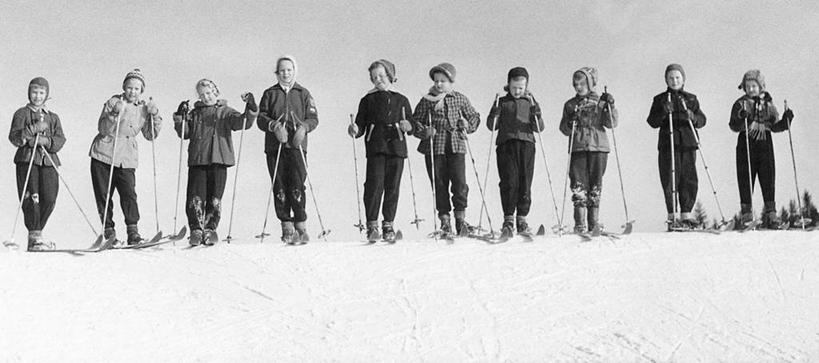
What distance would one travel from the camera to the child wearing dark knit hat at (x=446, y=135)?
13.9 metres

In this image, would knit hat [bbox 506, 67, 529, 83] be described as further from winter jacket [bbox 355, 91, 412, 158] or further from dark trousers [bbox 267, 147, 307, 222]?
dark trousers [bbox 267, 147, 307, 222]

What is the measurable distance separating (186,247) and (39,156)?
8.63 ft

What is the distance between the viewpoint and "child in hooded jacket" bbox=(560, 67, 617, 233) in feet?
45.9

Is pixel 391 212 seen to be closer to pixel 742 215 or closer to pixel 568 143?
pixel 568 143

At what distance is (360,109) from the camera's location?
44.8 ft

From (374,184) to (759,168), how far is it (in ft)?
18.7

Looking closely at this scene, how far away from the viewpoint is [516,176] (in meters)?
13.8

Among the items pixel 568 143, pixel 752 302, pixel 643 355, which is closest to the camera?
pixel 643 355

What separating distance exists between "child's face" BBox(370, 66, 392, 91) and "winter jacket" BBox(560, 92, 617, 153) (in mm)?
2592

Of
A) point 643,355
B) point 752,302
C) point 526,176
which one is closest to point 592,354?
point 643,355

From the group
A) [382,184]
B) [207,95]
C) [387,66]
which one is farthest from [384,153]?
[207,95]

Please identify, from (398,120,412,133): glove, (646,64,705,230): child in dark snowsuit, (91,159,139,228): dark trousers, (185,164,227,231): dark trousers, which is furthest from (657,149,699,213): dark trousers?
(91,159,139,228): dark trousers

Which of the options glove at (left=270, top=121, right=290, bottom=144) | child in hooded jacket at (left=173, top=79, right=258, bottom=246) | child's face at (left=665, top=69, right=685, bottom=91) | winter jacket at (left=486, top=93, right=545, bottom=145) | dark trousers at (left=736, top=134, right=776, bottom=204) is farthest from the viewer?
dark trousers at (left=736, top=134, right=776, bottom=204)

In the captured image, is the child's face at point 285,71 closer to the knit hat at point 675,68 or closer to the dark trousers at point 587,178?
the dark trousers at point 587,178
